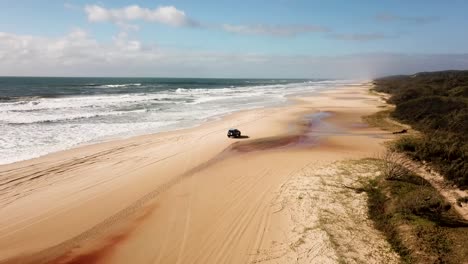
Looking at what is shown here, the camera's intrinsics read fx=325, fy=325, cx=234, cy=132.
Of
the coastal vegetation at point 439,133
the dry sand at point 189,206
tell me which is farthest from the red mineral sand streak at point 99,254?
the coastal vegetation at point 439,133

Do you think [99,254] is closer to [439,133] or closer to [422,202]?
[422,202]

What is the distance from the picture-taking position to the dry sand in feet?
33.0

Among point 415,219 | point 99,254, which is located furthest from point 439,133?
point 99,254

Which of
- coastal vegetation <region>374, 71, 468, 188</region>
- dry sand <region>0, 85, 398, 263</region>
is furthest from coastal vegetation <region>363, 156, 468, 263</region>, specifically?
coastal vegetation <region>374, 71, 468, 188</region>

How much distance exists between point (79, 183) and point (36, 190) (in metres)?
1.78

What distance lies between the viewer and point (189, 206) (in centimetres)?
1332

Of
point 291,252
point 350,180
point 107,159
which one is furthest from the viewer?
point 107,159

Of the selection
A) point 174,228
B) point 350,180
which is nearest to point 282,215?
point 174,228

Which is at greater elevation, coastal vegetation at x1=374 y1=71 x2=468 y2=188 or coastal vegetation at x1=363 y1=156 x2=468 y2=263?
coastal vegetation at x1=374 y1=71 x2=468 y2=188

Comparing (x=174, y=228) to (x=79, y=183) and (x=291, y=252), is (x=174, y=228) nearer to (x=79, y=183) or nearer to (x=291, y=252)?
(x=291, y=252)

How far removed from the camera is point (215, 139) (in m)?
25.3

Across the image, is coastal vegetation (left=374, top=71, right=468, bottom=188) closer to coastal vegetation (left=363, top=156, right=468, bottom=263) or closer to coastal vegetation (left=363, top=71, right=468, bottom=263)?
coastal vegetation (left=363, top=71, right=468, bottom=263)

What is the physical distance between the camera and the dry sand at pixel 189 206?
33.0 feet

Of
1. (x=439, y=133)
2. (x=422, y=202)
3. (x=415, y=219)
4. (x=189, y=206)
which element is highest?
(x=439, y=133)
